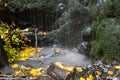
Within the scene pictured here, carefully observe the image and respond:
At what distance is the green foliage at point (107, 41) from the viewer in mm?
7383

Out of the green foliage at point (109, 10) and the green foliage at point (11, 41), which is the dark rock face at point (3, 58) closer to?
the green foliage at point (11, 41)

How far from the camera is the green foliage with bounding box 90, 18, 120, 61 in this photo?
738 centimetres

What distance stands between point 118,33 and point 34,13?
617cm

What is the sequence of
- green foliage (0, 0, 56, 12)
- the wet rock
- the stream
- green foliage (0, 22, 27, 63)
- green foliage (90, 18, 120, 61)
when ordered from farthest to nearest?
green foliage (0, 0, 56, 12) < the wet rock < green foliage (0, 22, 27, 63) < the stream < green foliage (90, 18, 120, 61)

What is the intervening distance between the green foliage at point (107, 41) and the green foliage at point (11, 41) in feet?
10.6

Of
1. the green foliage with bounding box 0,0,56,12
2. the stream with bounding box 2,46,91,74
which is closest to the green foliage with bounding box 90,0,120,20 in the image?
the stream with bounding box 2,46,91,74

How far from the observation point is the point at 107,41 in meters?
7.66

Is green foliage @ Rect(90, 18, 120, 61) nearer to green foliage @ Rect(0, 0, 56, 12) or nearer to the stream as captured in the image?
the stream

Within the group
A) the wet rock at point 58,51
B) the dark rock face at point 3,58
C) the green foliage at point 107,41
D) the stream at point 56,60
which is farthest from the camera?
the wet rock at point 58,51

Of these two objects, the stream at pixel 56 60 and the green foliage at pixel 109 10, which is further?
the stream at pixel 56 60

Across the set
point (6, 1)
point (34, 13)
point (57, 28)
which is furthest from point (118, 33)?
point (6, 1)

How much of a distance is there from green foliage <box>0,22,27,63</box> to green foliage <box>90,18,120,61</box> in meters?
3.24

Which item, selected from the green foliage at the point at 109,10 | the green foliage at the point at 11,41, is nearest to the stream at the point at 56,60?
the green foliage at the point at 11,41

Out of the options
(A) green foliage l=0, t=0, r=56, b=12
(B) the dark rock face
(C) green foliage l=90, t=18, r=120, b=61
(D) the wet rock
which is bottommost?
(D) the wet rock
